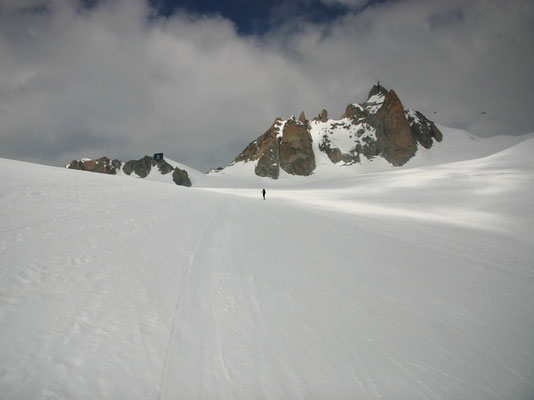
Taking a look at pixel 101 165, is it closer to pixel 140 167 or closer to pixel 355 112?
pixel 140 167

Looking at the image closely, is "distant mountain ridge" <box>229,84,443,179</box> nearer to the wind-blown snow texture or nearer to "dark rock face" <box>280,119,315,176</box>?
"dark rock face" <box>280,119,315,176</box>

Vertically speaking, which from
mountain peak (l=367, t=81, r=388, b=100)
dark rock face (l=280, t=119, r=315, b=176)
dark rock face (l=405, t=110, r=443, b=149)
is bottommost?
dark rock face (l=280, t=119, r=315, b=176)

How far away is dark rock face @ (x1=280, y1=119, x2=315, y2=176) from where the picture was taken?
113 meters

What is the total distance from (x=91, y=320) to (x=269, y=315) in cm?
233

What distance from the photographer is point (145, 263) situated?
4.82 m

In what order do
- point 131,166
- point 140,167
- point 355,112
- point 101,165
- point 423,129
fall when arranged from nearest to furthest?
point 140,167
point 423,129
point 131,166
point 101,165
point 355,112

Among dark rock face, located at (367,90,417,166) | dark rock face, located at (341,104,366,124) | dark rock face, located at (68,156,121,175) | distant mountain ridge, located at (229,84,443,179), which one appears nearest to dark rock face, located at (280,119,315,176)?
distant mountain ridge, located at (229,84,443,179)

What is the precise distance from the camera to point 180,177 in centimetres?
10162

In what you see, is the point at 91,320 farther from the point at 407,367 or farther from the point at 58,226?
the point at 58,226

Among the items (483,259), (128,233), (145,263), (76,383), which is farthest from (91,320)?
(483,259)

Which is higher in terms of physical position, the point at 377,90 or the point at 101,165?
the point at 377,90

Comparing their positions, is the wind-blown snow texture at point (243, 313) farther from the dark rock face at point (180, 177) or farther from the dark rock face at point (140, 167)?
the dark rock face at point (140, 167)

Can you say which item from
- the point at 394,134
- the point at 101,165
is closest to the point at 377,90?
the point at 394,134

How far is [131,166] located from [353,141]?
112395mm
